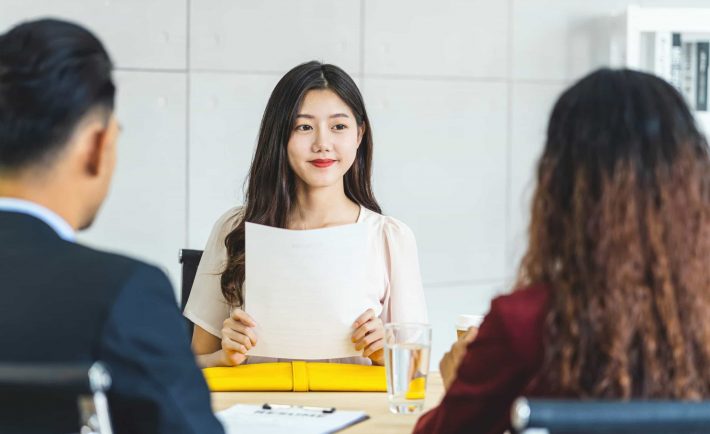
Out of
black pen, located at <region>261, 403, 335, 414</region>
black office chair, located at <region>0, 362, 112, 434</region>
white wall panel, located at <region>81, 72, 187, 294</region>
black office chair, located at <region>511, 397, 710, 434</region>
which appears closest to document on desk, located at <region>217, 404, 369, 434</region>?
black pen, located at <region>261, 403, 335, 414</region>

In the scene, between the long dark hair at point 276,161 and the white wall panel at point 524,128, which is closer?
the long dark hair at point 276,161

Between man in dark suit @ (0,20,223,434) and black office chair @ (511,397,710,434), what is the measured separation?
44 centimetres

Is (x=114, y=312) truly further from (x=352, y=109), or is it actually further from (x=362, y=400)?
(x=352, y=109)

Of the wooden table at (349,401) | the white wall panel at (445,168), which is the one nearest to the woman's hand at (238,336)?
the wooden table at (349,401)

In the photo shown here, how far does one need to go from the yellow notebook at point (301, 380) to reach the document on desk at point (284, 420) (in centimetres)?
16

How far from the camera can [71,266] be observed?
1218mm

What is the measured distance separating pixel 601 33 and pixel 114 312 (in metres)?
3.91

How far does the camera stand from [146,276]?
4.00 ft

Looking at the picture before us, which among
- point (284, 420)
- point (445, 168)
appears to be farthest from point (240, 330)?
point (445, 168)

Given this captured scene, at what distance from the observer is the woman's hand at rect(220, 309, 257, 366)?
210 centimetres

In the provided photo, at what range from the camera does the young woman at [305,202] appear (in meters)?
2.44

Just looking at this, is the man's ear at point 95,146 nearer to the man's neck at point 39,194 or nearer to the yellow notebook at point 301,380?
the man's neck at point 39,194

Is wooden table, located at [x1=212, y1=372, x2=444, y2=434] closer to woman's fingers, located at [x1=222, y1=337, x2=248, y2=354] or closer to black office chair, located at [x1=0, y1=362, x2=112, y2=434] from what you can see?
woman's fingers, located at [x1=222, y1=337, x2=248, y2=354]

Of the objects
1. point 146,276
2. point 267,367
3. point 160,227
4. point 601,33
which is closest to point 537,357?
point 146,276
